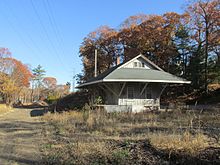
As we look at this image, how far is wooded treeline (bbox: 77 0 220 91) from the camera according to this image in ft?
98.5

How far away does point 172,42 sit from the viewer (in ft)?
113

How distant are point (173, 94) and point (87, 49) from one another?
53.5ft

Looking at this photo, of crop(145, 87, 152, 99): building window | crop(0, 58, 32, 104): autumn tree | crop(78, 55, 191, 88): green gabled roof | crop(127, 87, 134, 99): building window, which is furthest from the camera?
crop(0, 58, 32, 104): autumn tree

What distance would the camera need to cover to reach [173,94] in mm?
36250

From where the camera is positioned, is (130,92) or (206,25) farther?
(206,25)

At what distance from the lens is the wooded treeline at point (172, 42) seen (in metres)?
30.0

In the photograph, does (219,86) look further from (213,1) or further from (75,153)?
(75,153)

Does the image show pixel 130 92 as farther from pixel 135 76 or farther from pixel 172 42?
pixel 172 42

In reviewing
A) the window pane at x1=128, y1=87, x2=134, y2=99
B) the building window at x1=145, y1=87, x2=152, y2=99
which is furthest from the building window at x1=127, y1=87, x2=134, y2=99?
the building window at x1=145, y1=87, x2=152, y2=99

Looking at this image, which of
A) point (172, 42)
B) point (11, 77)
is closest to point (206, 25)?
point (172, 42)

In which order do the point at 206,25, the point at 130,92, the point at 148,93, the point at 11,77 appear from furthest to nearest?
the point at 11,77, the point at 206,25, the point at 148,93, the point at 130,92

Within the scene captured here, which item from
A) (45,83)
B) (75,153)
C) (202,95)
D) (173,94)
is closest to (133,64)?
(202,95)

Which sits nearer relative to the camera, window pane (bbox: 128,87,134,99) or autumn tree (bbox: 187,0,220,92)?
window pane (bbox: 128,87,134,99)

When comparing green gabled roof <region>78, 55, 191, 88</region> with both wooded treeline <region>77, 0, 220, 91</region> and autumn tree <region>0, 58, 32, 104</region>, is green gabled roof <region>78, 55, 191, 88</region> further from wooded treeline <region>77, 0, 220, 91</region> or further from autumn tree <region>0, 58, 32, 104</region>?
autumn tree <region>0, 58, 32, 104</region>
